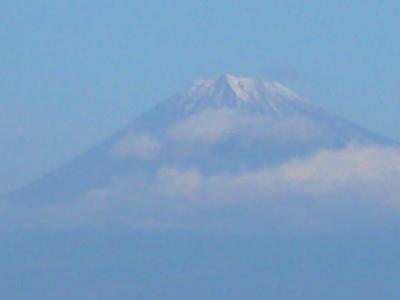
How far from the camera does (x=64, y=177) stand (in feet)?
652

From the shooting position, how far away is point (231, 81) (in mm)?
194875

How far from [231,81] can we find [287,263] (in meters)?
7.06

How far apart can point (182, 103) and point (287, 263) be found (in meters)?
6.94

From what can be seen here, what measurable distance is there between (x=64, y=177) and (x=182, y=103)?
16.9 ft

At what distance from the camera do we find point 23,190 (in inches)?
7869

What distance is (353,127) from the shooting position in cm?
19650

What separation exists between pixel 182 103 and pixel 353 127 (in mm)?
6310

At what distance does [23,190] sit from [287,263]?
1039cm

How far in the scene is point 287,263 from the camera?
19675 cm

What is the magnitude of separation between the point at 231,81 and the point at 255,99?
1.46m

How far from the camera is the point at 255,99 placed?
196 metres

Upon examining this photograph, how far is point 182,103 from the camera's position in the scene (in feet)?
649

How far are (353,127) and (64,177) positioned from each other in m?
10.8
